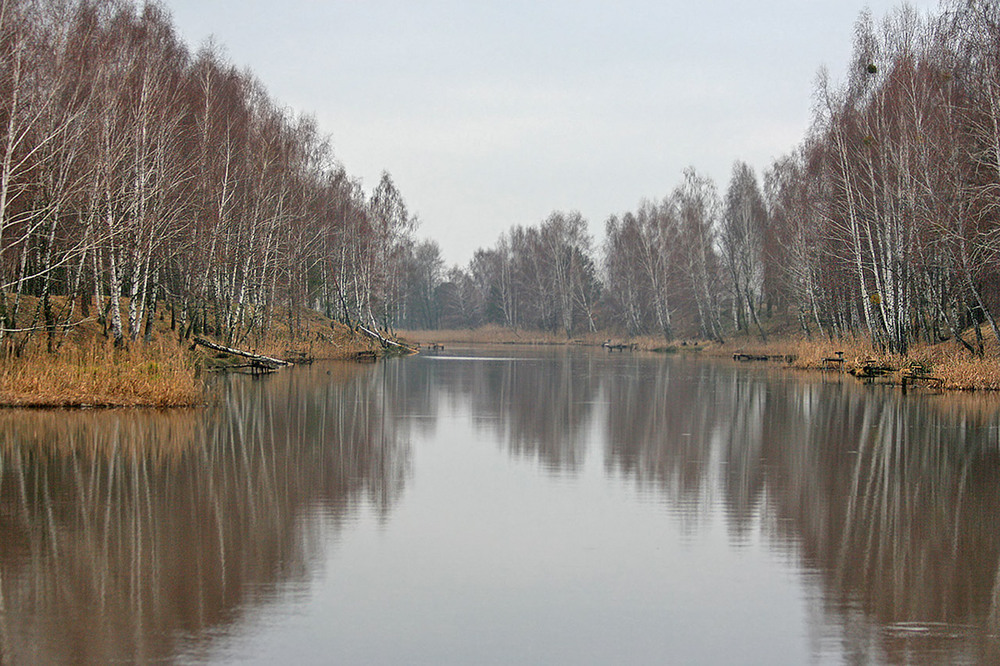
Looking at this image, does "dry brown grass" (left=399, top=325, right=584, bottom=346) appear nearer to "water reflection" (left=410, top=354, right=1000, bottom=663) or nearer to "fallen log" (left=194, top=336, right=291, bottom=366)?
"fallen log" (left=194, top=336, right=291, bottom=366)

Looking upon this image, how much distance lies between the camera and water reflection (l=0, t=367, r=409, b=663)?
6359 millimetres

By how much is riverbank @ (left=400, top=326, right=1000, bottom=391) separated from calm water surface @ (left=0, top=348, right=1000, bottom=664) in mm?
9980

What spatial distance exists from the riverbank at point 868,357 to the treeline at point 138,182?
847 inches

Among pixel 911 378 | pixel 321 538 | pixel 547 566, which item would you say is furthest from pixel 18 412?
pixel 911 378

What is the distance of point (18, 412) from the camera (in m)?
17.4

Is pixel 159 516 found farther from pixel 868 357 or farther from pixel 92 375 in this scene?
pixel 868 357

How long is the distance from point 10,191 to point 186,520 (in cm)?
1489

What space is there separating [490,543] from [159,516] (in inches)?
125

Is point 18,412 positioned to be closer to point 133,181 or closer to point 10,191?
point 10,191

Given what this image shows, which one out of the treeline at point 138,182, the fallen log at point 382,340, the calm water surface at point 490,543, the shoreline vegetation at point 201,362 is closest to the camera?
the calm water surface at point 490,543

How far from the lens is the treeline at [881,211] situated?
2842 centimetres

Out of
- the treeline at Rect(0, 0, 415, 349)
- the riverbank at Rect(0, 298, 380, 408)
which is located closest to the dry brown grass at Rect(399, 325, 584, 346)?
the treeline at Rect(0, 0, 415, 349)

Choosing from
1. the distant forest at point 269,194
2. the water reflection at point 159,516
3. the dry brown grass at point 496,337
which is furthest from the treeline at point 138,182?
the dry brown grass at point 496,337

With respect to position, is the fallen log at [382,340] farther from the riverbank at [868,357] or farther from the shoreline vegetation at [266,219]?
the riverbank at [868,357]
